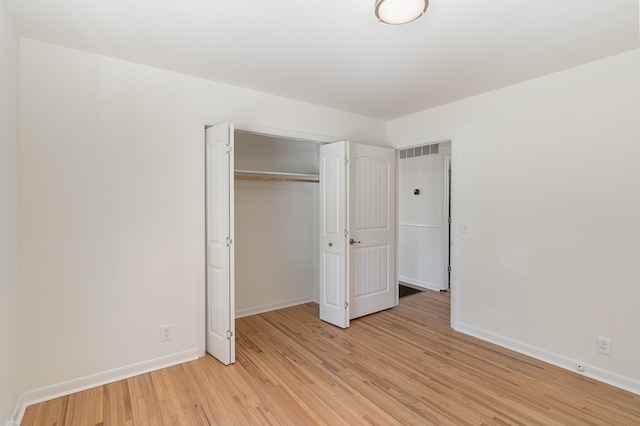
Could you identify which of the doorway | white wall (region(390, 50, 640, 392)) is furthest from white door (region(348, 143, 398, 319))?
the doorway

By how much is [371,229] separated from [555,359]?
210cm

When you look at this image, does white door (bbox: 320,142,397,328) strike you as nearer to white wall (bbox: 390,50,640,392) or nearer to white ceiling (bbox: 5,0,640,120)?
white wall (bbox: 390,50,640,392)

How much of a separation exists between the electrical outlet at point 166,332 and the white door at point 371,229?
1874 mm

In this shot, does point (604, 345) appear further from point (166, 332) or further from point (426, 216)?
point (166, 332)

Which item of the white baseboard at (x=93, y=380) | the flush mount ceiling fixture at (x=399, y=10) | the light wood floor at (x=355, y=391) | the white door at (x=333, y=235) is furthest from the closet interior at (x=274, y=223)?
the flush mount ceiling fixture at (x=399, y=10)

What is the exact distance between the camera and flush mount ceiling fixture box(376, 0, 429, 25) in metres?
1.61

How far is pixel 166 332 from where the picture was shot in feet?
Answer: 8.70

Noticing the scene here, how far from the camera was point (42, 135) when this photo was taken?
7.14ft

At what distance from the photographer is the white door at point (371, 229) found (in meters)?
3.68

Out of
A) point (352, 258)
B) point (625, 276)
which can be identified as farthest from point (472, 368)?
point (352, 258)

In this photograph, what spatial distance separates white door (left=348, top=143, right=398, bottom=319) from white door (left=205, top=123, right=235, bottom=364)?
4.64 ft

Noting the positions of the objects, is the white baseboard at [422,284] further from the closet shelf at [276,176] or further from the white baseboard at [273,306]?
the closet shelf at [276,176]

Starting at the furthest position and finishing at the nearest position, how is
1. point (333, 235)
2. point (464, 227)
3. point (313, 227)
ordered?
point (313, 227)
point (333, 235)
point (464, 227)

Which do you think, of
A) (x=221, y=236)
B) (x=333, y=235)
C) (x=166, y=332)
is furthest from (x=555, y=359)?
(x=166, y=332)
